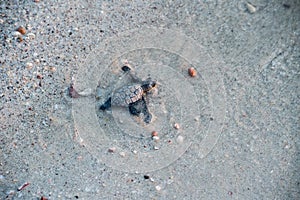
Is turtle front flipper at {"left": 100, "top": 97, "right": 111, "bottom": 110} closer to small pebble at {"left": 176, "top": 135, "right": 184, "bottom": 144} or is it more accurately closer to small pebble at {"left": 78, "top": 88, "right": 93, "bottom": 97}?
small pebble at {"left": 78, "top": 88, "right": 93, "bottom": 97}

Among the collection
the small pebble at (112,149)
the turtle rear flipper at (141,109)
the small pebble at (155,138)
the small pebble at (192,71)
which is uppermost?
the small pebble at (192,71)

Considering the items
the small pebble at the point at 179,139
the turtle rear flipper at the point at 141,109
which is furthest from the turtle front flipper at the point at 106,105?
the small pebble at the point at 179,139

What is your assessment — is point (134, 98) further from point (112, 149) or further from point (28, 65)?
point (28, 65)

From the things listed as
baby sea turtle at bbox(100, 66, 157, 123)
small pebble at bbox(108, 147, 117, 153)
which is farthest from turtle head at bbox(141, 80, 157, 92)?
small pebble at bbox(108, 147, 117, 153)

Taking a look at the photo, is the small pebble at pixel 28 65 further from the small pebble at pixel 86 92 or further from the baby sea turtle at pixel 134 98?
the baby sea turtle at pixel 134 98

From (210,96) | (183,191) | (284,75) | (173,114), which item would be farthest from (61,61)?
(284,75)

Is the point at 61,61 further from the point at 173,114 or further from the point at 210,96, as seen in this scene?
the point at 210,96

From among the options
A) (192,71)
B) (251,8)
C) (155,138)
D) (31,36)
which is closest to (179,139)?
(155,138)

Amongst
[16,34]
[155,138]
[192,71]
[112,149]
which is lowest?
[112,149]
